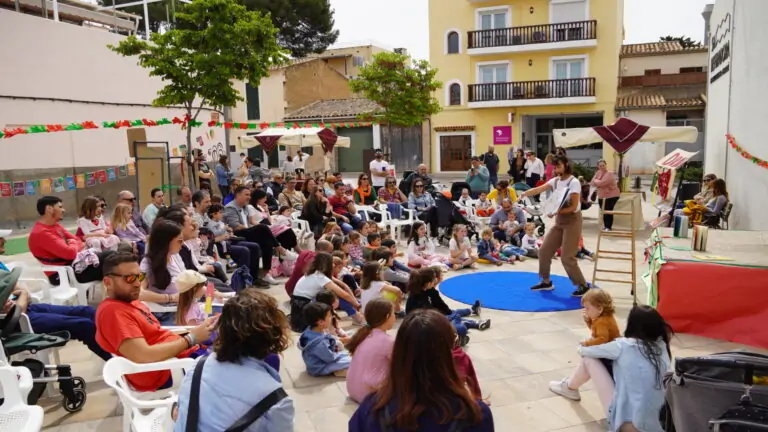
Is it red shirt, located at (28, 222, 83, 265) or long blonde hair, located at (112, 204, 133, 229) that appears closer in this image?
red shirt, located at (28, 222, 83, 265)

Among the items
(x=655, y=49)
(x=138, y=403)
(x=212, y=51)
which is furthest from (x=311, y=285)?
(x=655, y=49)

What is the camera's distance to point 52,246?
19.6ft

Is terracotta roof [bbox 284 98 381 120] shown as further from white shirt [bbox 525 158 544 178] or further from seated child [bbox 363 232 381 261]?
seated child [bbox 363 232 381 261]

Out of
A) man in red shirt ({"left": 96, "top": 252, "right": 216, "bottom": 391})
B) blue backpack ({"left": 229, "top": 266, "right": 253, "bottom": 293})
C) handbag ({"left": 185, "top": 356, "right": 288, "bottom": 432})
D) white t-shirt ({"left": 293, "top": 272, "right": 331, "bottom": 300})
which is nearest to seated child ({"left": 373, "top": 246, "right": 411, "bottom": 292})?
white t-shirt ({"left": 293, "top": 272, "right": 331, "bottom": 300})

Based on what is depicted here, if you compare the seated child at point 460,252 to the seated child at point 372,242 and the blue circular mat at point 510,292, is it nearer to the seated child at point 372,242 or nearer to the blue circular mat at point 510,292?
the blue circular mat at point 510,292

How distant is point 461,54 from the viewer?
28.8 m

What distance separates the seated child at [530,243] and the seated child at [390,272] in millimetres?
3192

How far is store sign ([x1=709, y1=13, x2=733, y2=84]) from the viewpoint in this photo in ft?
39.4

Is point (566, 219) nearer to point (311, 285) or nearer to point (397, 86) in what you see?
point (311, 285)

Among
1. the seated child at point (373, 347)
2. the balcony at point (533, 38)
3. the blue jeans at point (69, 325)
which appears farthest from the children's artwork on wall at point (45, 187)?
the balcony at point (533, 38)

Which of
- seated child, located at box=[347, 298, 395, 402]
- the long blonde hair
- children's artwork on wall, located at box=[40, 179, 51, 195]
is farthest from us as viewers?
children's artwork on wall, located at box=[40, 179, 51, 195]

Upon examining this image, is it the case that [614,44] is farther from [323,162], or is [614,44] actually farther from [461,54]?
[323,162]

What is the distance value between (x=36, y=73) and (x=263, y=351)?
545 inches

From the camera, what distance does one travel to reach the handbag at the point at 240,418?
2.33m
